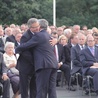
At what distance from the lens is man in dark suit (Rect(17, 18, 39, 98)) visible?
9937 mm

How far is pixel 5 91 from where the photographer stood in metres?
10.9

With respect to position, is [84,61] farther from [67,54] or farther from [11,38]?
[11,38]

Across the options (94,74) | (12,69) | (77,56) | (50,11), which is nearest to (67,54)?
(77,56)

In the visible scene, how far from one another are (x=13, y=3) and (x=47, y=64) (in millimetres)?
22771

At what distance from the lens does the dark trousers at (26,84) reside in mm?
10211

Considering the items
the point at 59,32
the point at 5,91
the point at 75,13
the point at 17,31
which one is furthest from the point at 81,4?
the point at 5,91

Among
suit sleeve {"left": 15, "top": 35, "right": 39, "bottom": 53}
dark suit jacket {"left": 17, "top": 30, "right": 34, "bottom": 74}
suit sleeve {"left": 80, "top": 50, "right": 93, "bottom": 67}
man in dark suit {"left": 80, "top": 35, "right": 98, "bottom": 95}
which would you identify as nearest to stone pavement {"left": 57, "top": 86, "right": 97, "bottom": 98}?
man in dark suit {"left": 80, "top": 35, "right": 98, "bottom": 95}

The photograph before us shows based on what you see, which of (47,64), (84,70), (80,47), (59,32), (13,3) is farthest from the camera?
(13,3)

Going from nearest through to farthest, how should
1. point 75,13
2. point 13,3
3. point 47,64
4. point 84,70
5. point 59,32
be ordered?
point 47,64 < point 84,70 < point 59,32 < point 13,3 < point 75,13

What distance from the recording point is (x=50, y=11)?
37438mm

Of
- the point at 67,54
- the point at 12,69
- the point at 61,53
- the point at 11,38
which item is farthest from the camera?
the point at 11,38

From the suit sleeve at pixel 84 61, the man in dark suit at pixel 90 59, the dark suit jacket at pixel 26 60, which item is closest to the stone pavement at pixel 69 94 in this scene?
the man in dark suit at pixel 90 59

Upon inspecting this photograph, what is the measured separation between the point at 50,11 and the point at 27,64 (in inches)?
1087

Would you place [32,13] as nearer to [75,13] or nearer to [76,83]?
[75,13]
